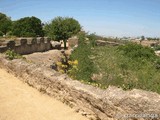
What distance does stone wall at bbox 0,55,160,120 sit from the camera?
459 cm

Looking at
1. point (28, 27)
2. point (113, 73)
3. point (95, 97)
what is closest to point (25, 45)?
point (113, 73)

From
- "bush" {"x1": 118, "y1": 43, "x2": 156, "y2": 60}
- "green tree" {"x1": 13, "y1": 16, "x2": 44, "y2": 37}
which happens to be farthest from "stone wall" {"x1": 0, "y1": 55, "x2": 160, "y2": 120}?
"green tree" {"x1": 13, "y1": 16, "x2": 44, "y2": 37}

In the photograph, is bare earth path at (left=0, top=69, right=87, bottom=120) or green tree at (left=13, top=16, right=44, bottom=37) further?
green tree at (left=13, top=16, right=44, bottom=37)

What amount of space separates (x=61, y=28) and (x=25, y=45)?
23906mm

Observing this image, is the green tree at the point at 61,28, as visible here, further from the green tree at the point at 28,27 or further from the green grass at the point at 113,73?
the green grass at the point at 113,73

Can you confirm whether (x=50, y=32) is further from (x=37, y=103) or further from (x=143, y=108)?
(x=143, y=108)

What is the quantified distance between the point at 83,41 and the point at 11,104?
50.1ft

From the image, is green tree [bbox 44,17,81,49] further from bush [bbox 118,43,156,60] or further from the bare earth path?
the bare earth path

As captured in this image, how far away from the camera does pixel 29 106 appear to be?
6.56 metres

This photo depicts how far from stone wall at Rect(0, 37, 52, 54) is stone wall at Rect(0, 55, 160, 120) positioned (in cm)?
803

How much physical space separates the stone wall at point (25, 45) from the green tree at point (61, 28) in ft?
53.4

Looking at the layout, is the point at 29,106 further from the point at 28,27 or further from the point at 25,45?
the point at 28,27

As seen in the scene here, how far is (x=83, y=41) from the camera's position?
21.4 meters

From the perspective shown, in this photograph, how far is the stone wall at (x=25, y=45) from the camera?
1641 cm
